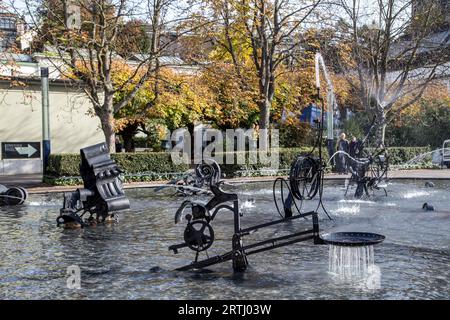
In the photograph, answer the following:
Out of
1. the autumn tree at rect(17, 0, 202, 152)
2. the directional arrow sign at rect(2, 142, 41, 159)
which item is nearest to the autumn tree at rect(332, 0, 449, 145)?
the autumn tree at rect(17, 0, 202, 152)

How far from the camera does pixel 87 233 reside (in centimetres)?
1139

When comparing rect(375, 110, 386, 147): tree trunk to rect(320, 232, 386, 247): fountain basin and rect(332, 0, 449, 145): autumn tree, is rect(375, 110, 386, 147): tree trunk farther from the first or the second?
rect(320, 232, 386, 247): fountain basin

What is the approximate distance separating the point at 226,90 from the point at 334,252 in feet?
71.4

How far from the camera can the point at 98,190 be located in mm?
12562

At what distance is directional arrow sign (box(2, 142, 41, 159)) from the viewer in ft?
98.8

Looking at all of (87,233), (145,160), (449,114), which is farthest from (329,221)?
(449,114)

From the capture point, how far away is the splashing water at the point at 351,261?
771 cm

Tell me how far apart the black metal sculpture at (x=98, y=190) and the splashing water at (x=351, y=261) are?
600 cm

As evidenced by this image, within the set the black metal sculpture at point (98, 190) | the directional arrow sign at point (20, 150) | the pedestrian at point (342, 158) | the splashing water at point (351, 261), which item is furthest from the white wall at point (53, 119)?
the splashing water at point (351, 261)

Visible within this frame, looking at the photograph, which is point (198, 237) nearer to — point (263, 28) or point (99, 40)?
point (99, 40)

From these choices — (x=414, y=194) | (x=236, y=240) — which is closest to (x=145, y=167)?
(x=414, y=194)

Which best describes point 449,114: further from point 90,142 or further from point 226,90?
point 90,142

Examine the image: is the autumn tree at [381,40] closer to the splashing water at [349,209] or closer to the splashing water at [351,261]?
the splashing water at [349,209]

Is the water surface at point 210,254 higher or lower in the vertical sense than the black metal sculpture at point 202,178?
lower
